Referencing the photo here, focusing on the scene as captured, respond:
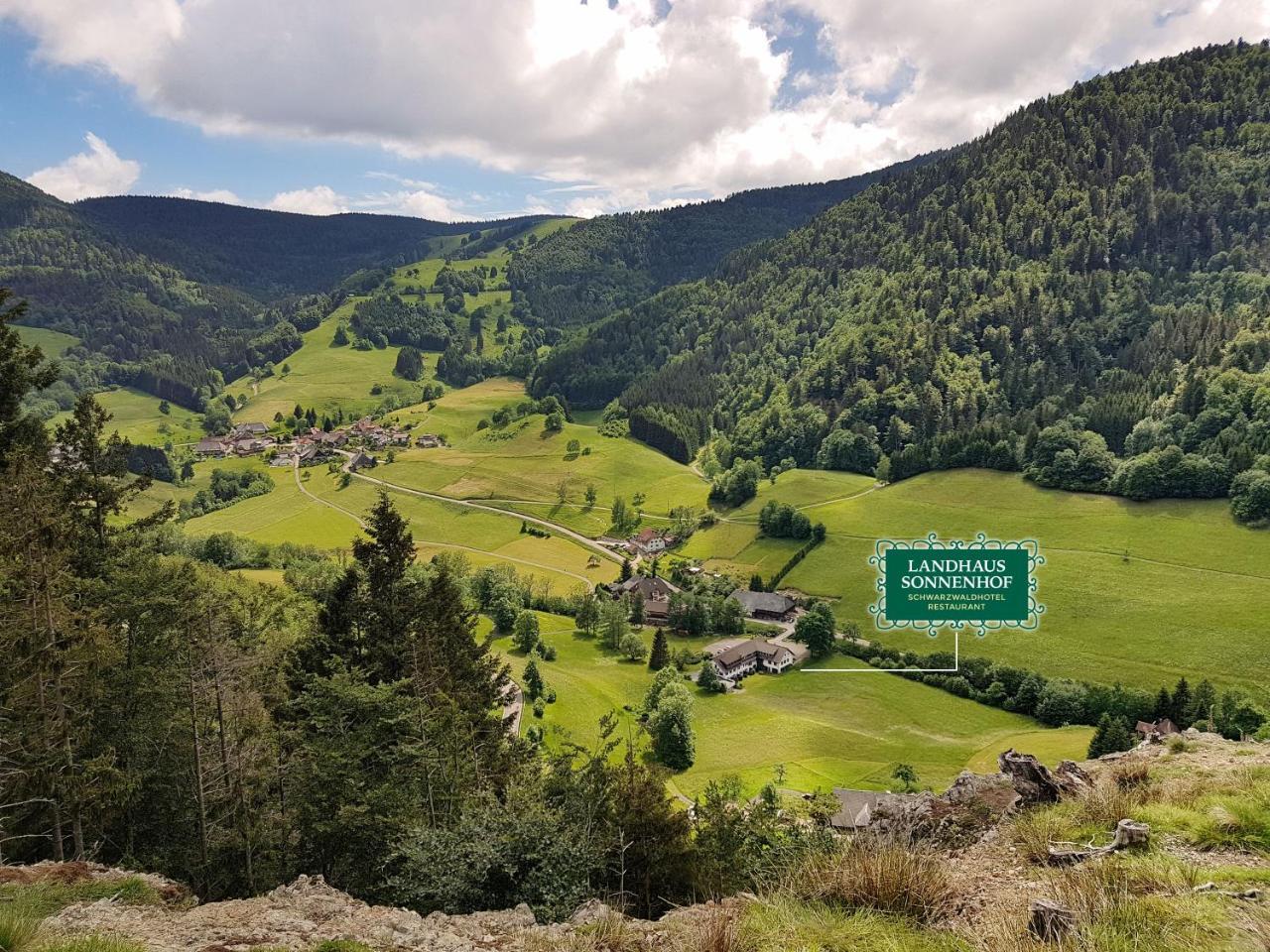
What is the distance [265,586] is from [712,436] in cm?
12709

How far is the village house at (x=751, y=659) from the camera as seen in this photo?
240 feet

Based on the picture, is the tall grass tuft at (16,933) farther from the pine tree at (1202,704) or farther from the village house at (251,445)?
the village house at (251,445)

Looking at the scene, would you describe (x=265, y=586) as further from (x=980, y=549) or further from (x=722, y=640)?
(x=980, y=549)

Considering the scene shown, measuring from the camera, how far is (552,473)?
513ft

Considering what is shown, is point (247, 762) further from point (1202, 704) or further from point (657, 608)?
point (657, 608)

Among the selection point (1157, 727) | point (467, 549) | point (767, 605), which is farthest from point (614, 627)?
point (1157, 727)

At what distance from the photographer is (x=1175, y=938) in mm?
5922

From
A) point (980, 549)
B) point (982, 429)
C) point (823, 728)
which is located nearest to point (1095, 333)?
point (982, 429)

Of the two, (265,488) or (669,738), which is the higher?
(265,488)

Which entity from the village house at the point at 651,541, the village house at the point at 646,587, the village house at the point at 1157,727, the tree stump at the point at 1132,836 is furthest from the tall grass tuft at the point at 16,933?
the village house at the point at 651,541

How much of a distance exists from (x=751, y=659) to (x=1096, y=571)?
38074 millimetres

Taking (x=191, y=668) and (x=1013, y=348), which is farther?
(x=1013, y=348)

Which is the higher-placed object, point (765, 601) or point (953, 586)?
point (953, 586)

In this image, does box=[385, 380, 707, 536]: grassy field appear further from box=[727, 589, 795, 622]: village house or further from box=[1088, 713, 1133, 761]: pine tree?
box=[1088, 713, 1133, 761]: pine tree
